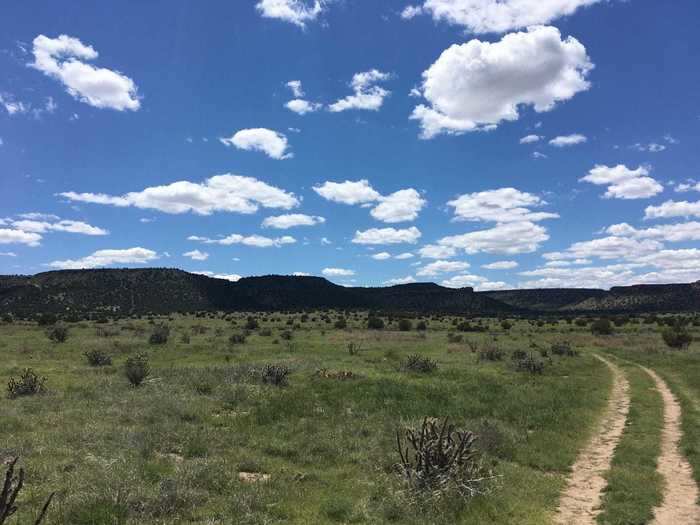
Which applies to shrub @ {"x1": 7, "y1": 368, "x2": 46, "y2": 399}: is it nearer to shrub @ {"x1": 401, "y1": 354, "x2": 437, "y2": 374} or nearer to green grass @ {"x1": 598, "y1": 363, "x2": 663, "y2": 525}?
shrub @ {"x1": 401, "y1": 354, "x2": 437, "y2": 374}

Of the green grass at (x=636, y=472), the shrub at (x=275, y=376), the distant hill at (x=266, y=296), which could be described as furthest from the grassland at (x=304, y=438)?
the distant hill at (x=266, y=296)

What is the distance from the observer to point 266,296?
15800 centimetres

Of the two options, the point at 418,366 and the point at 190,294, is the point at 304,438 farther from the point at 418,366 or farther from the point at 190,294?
the point at 190,294

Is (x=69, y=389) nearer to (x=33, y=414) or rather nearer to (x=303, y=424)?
(x=33, y=414)

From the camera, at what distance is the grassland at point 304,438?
958cm

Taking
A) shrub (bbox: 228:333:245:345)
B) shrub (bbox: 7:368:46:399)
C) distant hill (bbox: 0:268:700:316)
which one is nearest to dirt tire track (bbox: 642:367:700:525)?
shrub (bbox: 7:368:46:399)

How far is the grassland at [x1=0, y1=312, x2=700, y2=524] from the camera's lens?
31.4ft

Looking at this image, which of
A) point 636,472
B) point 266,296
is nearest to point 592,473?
point 636,472

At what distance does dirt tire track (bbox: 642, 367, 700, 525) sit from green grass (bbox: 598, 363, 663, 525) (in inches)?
5.7

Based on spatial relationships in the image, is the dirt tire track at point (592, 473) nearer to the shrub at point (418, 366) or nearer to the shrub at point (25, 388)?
the shrub at point (418, 366)

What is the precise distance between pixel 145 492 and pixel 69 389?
13065 millimetres

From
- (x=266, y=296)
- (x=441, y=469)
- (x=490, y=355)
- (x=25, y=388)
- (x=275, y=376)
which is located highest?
(x=266, y=296)

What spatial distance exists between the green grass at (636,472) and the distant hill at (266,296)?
101 meters

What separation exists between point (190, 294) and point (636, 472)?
133505 mm
